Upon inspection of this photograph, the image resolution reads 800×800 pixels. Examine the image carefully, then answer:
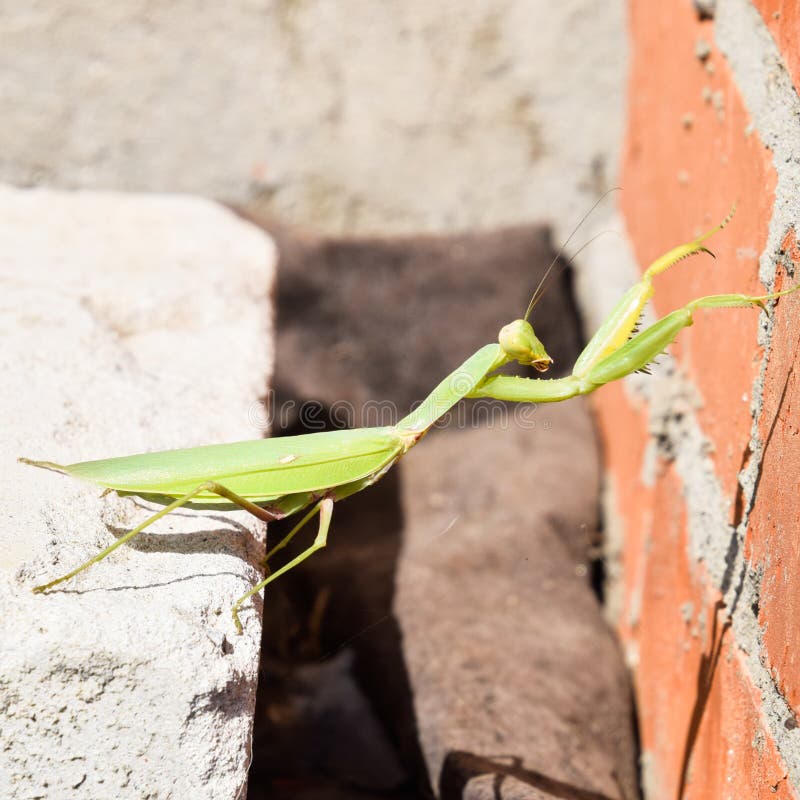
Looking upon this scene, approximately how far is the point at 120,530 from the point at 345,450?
40cm

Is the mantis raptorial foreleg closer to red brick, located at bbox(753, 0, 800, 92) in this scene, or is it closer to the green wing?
the green wing

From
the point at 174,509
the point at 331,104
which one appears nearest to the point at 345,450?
the point at 174,509

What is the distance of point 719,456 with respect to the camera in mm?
1576

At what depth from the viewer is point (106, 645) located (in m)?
1.10

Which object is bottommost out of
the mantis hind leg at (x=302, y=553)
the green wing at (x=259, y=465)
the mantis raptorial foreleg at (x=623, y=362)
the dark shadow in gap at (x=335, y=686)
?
the dark shadow in gap at (x=335, y=686)

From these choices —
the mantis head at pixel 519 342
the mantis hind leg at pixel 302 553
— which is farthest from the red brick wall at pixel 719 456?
the mantis hind leg at pixel 302 553

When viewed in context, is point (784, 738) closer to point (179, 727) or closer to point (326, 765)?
point (179, 727)

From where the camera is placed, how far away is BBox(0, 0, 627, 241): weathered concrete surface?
2.62 meters

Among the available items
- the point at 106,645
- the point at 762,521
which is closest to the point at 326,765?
the point at 106,645

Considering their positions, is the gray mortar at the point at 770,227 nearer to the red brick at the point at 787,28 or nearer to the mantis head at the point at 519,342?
the red brick at the point at 787,28

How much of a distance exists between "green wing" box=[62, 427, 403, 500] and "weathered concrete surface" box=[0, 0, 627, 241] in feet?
4.92

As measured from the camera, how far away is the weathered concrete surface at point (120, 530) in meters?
1.09

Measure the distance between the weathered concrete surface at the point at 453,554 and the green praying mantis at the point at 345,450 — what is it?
18.9 inches

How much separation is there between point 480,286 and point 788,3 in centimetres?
146
